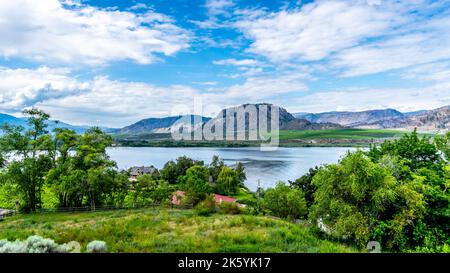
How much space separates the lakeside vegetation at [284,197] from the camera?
7.98 meters

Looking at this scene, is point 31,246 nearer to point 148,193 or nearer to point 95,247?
point 95,247

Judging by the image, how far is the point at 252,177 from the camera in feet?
188

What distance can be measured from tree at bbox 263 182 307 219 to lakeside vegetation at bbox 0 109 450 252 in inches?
3.4

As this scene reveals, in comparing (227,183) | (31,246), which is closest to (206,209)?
(31,246)

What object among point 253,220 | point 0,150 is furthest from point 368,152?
point 0,150

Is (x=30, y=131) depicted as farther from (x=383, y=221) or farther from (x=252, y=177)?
(x=252, y=177)

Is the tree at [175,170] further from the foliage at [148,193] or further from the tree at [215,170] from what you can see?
the foliage at [148,193]

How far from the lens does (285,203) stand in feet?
77.6

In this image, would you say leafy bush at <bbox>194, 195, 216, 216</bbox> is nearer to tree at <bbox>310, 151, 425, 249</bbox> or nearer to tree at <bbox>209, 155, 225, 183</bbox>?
tree at <bbox>310, 151, 425, 249</bbox>

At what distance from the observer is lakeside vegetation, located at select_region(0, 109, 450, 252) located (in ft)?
26.2

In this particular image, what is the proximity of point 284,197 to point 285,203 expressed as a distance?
540 mm

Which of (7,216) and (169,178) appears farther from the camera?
(169,178)

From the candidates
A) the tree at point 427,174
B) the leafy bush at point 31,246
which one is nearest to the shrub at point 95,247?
the leafy bush at point 31,246

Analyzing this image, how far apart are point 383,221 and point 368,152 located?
5403mm
